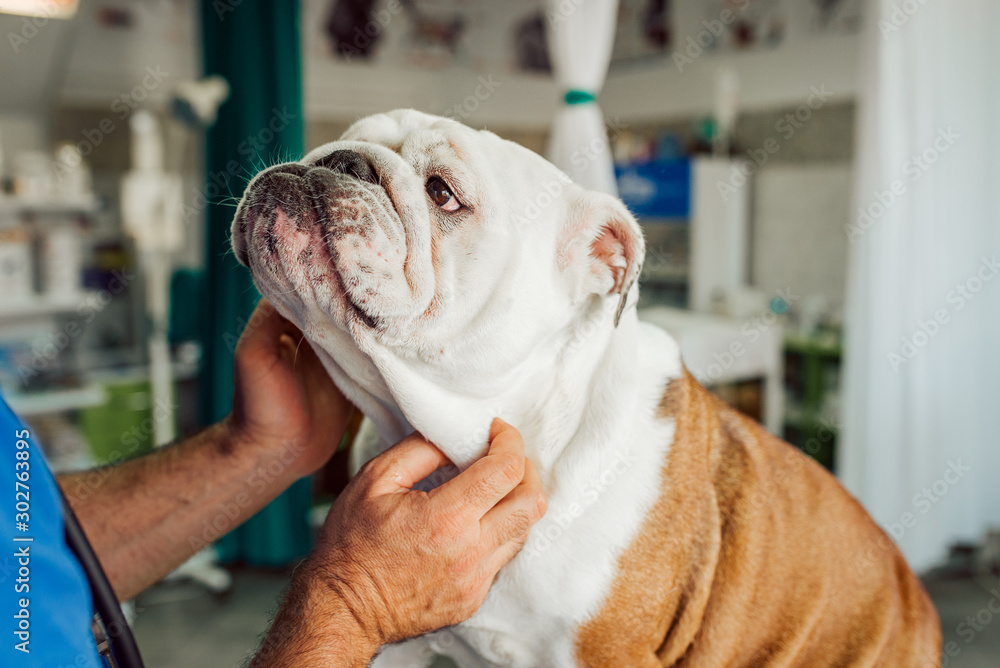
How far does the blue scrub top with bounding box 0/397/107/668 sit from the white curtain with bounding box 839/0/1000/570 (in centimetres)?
293

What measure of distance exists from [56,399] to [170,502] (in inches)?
112

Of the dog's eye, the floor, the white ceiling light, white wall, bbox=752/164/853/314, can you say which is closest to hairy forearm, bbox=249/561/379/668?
the dog's eye

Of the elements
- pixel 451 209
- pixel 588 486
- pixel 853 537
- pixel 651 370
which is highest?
pixel 451 209

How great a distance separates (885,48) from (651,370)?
243 cm

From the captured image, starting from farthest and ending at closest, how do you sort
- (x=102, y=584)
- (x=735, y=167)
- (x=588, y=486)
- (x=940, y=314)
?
1. (x=735, y=167)
2. (x=940, y=314)
3. (x=588, y=486)
4. (x=102, y=584)

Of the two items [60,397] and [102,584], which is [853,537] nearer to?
[102,584]

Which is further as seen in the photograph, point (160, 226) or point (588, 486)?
point (160, 226)

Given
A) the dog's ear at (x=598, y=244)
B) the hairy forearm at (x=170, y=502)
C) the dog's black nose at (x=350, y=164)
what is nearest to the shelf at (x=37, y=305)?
the hairy forearm at (x=170, y=502)

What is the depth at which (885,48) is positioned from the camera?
110 inches

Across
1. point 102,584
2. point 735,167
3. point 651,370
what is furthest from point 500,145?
point 735,167

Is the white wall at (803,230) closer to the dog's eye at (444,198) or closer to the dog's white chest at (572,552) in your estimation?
the dog's white chest at (572,552)

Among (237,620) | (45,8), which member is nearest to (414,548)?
(237,620)

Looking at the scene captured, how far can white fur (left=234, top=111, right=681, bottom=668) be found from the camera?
852 mm

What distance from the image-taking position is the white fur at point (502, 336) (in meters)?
0.85
